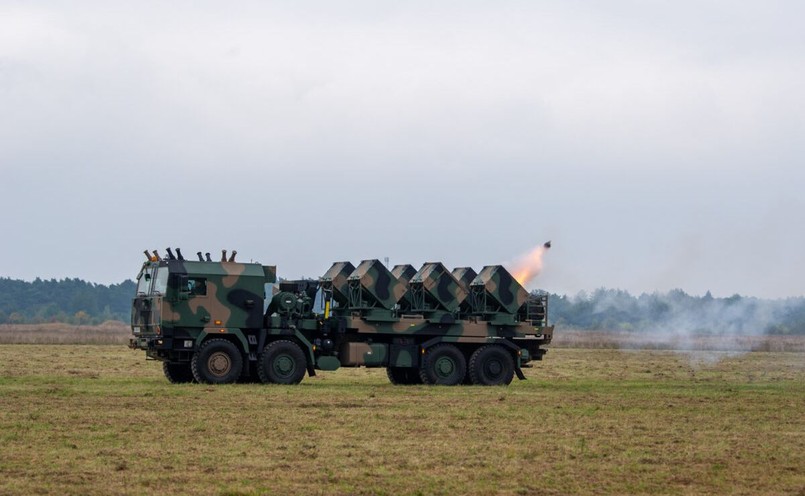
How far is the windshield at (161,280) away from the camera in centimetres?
3372

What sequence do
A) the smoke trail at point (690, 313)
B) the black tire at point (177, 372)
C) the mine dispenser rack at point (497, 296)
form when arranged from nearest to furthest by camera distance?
1. the black tire at point (177, 372)
2. the mine dispenser rack at point (497, 296)
3. the smoke trail at point (690, 313)

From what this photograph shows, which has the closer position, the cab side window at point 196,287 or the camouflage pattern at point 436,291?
the cab side window at point 196,287

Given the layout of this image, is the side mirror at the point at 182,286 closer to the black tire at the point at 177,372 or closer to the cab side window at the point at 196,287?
the cab side window at the point at 196,287

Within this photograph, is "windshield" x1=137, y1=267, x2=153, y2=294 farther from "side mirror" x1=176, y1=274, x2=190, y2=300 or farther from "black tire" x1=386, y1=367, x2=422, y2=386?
"black tire" x1=386, y1=367, x2=422, y2=386

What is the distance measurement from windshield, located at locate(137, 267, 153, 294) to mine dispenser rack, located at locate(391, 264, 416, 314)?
6844 millimetres

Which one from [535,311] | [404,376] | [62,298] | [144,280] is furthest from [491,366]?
[62,298]

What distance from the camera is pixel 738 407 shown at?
2777 centimetres

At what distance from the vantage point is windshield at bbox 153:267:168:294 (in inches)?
1328

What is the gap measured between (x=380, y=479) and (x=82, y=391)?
15.6 metres

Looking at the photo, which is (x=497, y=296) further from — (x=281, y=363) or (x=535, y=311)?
(x=281, y=363)

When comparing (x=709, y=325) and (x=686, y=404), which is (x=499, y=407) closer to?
(x=686, y=404)

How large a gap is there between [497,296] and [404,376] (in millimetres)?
3531

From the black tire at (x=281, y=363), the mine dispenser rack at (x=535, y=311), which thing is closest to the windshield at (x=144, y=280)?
the black tire at (x=281, y=363)

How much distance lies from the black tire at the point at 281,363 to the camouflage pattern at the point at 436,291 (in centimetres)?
381
